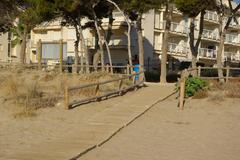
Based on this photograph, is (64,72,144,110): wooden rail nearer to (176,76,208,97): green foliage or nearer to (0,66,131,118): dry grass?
(0,66,131,118): dry grass

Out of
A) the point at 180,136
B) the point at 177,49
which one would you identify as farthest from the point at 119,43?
the point at 180,136

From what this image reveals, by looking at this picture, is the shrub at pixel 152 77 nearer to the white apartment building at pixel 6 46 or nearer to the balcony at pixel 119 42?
the balcony at pixel 119 42

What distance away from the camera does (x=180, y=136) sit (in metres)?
11.4

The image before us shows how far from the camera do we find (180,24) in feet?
178

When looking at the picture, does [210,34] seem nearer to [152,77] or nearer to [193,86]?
[152,77]

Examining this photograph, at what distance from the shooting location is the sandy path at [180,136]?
9.23m

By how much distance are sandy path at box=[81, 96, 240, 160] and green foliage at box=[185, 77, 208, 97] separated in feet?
4.94

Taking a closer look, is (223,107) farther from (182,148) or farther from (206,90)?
(182,148)

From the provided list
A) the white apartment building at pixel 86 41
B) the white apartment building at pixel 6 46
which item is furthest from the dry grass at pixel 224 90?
the white apartment building at pixel 6 46

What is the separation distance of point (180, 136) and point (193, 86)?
22.9 ft

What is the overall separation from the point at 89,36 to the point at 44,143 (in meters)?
42.1

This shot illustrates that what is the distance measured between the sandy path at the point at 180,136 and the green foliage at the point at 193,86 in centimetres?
150

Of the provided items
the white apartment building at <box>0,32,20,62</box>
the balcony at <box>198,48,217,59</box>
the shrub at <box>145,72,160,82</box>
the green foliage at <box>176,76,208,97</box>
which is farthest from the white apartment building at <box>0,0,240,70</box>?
the green foliage at <box>176,76,208,97</box>

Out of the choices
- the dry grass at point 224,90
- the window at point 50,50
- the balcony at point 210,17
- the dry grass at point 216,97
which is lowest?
the dry grass at point 216,97
